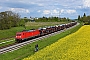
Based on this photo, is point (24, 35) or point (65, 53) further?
point (24, 35)

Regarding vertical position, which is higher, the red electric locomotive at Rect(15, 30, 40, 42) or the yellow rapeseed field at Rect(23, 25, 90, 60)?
the yellow rapeseed field at Rect(23, 25, 90, 60)

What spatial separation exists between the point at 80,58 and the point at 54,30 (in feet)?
217

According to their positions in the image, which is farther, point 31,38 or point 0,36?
point 0,36

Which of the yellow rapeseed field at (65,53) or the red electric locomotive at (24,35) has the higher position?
the yellow rapeseed field at (65,53)

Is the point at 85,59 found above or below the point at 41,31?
above

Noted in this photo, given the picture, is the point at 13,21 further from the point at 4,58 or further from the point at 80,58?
the point at 80,58

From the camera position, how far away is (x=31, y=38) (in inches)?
2151

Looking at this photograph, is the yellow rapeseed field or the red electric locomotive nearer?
the yellow rapeseed field

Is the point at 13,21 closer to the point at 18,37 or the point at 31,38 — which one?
the point at 31,38

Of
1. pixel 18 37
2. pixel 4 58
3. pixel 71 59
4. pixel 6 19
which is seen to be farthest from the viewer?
pixel 6 19

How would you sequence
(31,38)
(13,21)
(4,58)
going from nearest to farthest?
(4,58) → (31,38) → (13,21)

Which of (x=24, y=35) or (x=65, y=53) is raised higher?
(x=65, y=53)

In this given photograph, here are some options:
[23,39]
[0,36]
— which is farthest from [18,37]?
[0,36]

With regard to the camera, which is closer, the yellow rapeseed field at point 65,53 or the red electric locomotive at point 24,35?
the yellow rapeseed field at point 65,53
